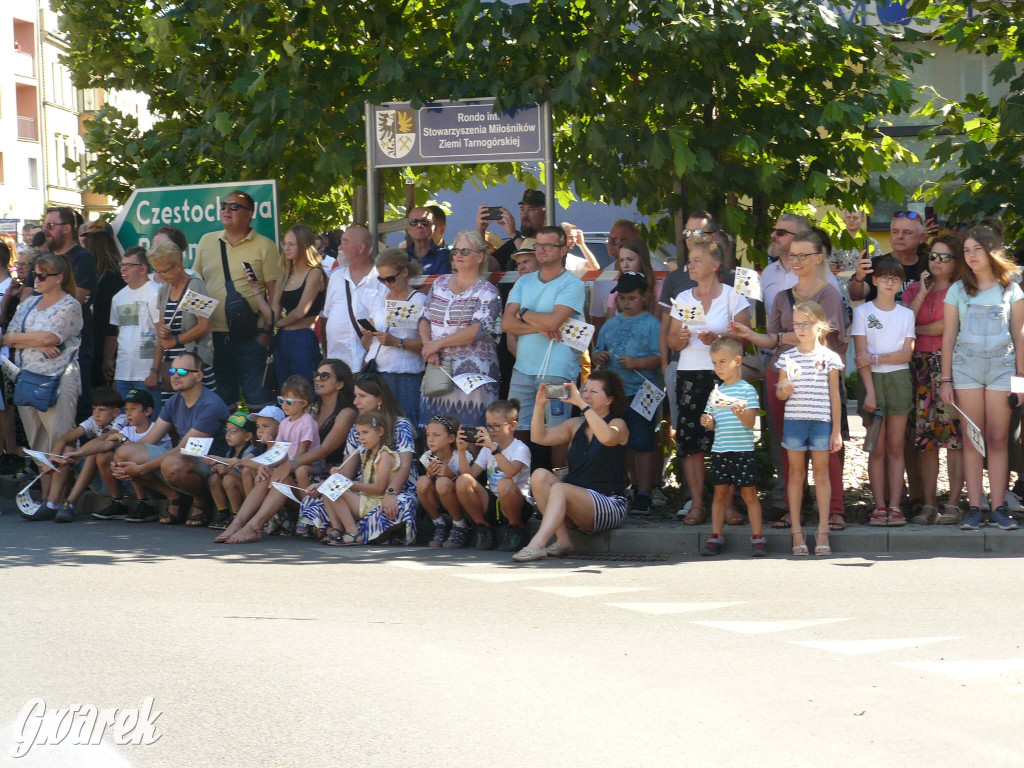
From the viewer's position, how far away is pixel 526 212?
13.0 meters

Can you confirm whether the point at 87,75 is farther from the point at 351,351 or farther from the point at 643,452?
the point at 643,452

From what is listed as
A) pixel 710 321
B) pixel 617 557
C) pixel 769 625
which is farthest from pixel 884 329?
pixel 769 625

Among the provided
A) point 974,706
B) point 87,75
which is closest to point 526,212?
point 87,75

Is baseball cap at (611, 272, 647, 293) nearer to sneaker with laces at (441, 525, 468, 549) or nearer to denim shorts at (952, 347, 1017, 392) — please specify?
sneaker with laces at (441, 525, 468, 549)

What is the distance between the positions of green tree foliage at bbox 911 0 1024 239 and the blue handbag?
762 centimetres

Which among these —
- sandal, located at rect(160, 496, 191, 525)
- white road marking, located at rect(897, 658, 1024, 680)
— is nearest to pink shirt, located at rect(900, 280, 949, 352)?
white road marking, located at rect(897, 658, 1024, 680)

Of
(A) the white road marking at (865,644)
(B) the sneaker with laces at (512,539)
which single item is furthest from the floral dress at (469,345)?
(A) the white road marking at (865,644)

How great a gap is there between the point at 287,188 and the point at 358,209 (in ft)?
3.91

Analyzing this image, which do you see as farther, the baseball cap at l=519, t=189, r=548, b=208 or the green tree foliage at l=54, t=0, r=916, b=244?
the baseball cap at l=519, t=189, r=548, b=208

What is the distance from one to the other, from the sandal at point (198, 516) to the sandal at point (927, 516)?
553 centimetres

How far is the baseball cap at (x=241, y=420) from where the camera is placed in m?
11.7

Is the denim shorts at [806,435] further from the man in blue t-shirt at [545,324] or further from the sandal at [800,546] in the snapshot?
the man in blue t-shirt at [545,324]

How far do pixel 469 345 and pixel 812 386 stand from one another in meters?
2.69

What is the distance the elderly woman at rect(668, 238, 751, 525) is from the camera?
35.0 feet
